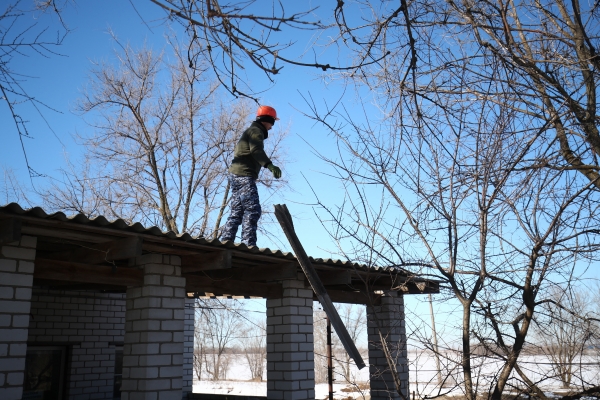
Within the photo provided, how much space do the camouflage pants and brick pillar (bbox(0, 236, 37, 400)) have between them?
306cm

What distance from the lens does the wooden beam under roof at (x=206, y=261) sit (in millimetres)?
6461

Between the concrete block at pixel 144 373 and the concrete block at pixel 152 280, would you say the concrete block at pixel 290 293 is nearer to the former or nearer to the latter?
the concrete block at pixel 152 280

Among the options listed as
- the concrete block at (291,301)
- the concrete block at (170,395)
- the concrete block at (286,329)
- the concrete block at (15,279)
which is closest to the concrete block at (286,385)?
the concrete block at (286,329)

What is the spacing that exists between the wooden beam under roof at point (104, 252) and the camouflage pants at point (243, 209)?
85.4 inches

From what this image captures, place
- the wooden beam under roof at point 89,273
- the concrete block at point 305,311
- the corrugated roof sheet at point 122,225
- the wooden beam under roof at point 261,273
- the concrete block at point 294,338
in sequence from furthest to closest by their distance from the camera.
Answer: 1. the concrete block at point 305,311
2. the concrete block at point 294,338
3. the wooden beam under roof at point 261,273
4. the wooden beam under roof at point 89,273
5. the corrugated roof sheet at point 122,225

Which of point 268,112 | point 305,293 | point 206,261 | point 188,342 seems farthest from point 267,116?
point 188,342

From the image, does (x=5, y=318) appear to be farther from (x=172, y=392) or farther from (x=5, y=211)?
(x=172, y=392)

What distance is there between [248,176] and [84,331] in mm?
4764

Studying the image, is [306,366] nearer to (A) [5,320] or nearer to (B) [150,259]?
(B) [150,259]

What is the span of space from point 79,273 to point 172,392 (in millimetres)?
1774

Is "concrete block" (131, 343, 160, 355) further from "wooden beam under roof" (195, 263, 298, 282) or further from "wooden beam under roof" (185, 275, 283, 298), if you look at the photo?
"wooden beam under roof" (195, 263, 298, 282)

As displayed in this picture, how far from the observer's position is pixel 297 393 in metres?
8.06

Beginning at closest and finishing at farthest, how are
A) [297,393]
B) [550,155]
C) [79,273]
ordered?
[550,155], [79,273], [297,393]

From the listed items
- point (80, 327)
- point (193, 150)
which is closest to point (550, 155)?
point (80, 327)
